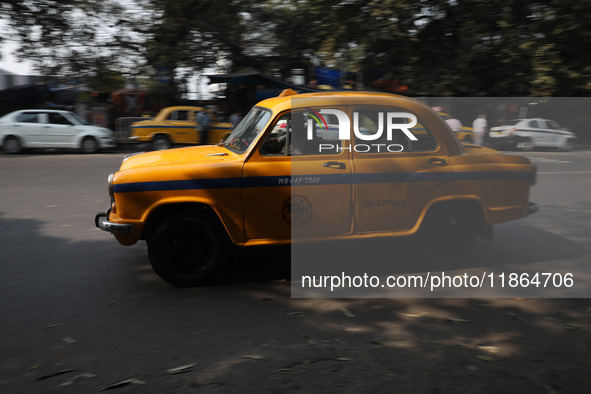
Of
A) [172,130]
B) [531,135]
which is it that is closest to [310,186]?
[172,130]

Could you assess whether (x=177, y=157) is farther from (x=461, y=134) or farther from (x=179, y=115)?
(x=179, y=115)

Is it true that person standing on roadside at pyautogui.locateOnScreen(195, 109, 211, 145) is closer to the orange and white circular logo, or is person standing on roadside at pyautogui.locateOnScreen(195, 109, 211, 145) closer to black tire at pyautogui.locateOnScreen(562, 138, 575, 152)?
black tire at pyautogui.locateOnScreen(562, 138, 575, 152)

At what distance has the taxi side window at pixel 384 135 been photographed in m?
5.60

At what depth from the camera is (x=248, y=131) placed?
5844 mm

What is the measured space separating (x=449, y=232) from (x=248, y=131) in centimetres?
236

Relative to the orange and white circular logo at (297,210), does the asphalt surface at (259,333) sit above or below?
below

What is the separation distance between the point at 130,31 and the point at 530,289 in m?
23.7

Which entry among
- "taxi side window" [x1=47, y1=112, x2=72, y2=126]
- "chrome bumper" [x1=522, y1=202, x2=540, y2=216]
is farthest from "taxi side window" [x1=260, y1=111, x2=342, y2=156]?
"taxi side window" [x1=47, y1=112, x2=72, y2=126]

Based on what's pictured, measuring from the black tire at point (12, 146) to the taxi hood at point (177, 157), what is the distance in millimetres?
14590

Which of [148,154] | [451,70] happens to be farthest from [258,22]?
[148,154]

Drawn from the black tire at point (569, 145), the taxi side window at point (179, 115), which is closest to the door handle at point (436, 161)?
the taxi side window at point (179, 115)

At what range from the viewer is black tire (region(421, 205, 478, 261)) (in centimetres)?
581

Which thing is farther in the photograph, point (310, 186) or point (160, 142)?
point (160, 142)

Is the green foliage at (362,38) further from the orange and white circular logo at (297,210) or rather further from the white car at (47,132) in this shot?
the orange and white circular logo at (297,210)
